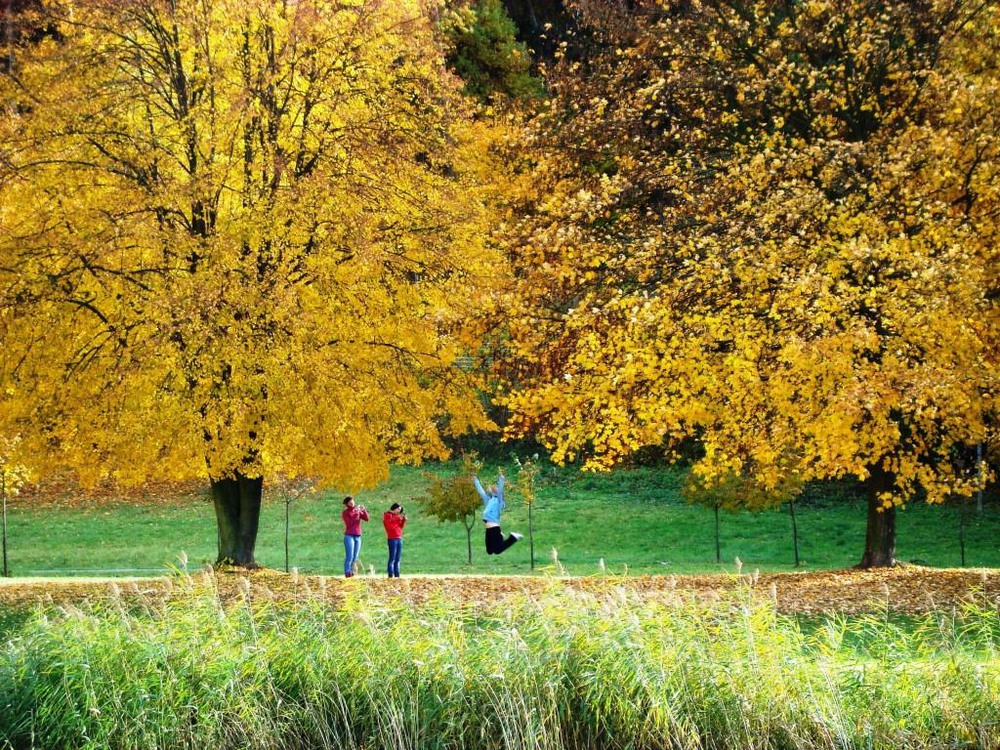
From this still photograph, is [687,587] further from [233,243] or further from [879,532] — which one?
[233,243]

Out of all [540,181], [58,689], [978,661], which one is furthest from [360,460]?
[978,661]

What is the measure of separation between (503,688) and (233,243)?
391 inches

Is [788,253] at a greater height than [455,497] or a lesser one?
greater

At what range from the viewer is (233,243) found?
17.3m

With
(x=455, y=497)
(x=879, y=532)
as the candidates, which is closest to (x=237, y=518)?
(x=455, y=497)

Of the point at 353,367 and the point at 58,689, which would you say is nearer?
the point at 58,689

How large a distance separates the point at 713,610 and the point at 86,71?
13.5 m

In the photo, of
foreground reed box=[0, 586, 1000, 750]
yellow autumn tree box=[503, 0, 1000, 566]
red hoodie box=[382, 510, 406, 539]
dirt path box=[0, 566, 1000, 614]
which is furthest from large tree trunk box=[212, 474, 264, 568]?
foreground reed box=[0, 586, 1000, 750]

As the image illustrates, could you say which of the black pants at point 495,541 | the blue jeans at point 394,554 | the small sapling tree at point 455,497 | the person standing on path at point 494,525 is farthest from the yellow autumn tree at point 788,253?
the small sapling tree at point 455,497

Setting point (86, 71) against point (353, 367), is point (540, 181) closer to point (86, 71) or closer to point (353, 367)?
point (353, 367)

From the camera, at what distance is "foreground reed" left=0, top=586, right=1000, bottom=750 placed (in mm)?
9219

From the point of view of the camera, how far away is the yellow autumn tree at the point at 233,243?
17109 mm

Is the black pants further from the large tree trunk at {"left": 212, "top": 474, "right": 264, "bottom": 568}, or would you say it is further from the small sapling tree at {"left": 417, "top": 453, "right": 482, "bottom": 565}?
the small sapling tree at {"left": 417, "top": 453, "right": 482, "bottom": 565}

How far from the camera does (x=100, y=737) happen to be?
29.8ft
